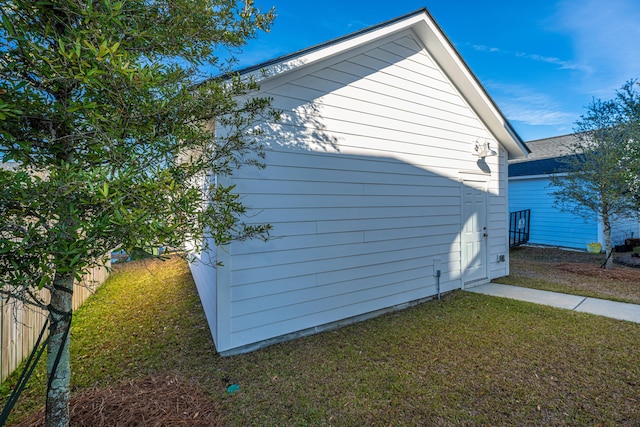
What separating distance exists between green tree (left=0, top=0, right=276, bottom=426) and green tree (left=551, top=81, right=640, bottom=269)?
32.6 feet

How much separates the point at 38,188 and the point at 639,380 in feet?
15.7

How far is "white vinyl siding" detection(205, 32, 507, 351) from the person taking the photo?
3.53 meters

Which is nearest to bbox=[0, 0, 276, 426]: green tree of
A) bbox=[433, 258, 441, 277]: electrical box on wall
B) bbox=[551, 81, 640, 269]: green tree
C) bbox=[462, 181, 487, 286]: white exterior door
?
bbox=[433, 258, 441, 277]: electrical box on wall

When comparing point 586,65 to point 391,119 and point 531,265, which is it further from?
point 391,119

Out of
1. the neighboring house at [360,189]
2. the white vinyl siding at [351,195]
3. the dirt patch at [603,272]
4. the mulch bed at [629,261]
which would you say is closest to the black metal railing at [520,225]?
the mulch bed at [629,261]

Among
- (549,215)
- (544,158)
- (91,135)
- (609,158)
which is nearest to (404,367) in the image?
(91,135)

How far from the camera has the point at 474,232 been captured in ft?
20.0

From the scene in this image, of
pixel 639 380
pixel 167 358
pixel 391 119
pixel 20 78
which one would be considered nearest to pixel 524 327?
pixel 639 380

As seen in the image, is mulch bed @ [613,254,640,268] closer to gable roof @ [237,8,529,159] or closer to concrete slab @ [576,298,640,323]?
gable roof @ [237,8,529,159]

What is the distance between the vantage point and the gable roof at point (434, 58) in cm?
347

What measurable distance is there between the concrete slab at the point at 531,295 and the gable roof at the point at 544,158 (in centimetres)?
694

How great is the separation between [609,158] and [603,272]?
2907mm

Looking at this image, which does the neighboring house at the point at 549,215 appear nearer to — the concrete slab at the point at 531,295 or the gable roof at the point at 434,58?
the gable roof at the point at 434,58

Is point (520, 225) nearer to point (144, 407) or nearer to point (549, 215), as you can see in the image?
point (549, 215)
